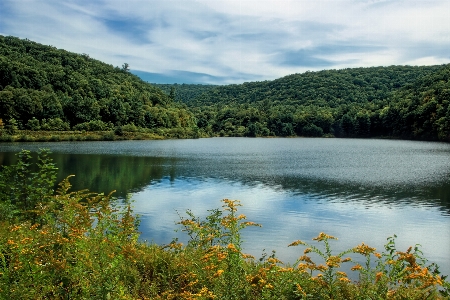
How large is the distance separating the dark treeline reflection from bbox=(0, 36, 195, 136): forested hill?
5689 cm

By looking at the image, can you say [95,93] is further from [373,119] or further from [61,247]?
[61,247]

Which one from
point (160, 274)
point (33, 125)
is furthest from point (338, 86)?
point (160, 274)

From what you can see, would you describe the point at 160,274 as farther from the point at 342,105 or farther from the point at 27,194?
the point at 342,105

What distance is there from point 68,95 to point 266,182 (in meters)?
94.0

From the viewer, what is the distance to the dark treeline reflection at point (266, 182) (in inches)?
826

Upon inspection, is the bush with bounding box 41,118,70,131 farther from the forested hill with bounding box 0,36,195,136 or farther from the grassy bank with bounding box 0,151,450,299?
the grassy bank with bounding box 0,151,450,299

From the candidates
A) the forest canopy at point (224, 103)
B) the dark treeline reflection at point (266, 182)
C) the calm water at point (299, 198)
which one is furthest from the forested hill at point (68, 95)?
the calm water at point (299, 198)

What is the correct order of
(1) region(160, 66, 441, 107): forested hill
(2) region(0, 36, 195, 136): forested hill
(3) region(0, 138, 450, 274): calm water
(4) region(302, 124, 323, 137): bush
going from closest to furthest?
(3) region(0, 138, 450, 274): calm water
(2) region(0, 36, 195, 136): forested hill
(4) region(302, 124, 323, 137): bush
(1) region(160, 66, 441, 107): forested hill

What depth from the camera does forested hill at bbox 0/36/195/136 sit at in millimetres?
86812

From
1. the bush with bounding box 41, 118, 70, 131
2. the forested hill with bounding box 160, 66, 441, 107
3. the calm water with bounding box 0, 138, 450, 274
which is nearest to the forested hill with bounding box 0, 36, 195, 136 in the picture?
the bush with bounding box 41, 118, 70, 131

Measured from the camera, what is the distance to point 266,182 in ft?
86.8

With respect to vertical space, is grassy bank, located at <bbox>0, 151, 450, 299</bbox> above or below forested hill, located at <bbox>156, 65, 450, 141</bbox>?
below

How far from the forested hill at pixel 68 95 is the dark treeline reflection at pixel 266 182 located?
5689cm

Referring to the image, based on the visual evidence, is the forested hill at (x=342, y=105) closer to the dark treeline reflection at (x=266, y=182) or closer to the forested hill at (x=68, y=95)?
the forested hill at (x=68, y=95)
